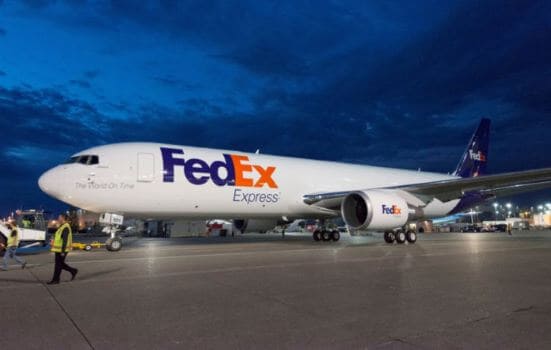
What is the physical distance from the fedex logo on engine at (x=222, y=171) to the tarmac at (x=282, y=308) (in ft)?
18.4

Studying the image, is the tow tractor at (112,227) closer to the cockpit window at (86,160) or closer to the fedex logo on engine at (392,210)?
the cockpit window at (86,160)

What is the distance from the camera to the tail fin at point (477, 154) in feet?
74.0

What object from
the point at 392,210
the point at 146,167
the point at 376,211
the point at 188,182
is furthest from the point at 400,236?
the point at 146,167

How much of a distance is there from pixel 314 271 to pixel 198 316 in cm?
375

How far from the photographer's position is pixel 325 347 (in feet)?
10.3

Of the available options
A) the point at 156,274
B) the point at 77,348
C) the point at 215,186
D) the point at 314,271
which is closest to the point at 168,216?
the point at 215,186

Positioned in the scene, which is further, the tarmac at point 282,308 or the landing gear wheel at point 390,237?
the landing gear wheel at point 390,237

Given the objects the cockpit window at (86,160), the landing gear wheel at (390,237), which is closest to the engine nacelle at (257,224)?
the landing gear wheel at (390,237)

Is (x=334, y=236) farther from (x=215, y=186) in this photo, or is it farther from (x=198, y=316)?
(x=198, y=316)

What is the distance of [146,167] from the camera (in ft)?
40.9

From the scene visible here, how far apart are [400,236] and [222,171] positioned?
7.68 m

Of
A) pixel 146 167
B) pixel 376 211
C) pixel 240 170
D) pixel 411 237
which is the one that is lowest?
pixel 411 237

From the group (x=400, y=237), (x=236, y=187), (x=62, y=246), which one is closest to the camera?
(x=62, y=246)

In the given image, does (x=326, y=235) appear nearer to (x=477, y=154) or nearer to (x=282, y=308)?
(x=477, y=154)
